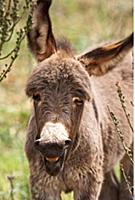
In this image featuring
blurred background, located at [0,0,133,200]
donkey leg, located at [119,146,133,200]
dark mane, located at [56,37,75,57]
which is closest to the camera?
dark mane, located at [56,37,75,57]

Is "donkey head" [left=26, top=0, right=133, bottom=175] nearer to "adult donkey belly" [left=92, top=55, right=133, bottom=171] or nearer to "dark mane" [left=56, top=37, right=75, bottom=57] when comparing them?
"dark mane" [left=56, top=37, right=75, bottom=57]

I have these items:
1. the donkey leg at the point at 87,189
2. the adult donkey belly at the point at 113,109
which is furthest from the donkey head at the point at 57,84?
the adult donkey belly at the point at 113,109

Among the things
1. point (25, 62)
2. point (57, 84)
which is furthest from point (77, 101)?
point (25, 62)

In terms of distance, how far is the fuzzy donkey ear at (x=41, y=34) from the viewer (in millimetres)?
7262

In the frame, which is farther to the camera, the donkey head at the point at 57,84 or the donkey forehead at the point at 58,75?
the donkey forehead at the point at 58,75

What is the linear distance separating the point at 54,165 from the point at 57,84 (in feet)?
1.87

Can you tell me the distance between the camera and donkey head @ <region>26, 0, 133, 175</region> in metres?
6.45

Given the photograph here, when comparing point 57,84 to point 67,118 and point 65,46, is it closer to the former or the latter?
point 67,118

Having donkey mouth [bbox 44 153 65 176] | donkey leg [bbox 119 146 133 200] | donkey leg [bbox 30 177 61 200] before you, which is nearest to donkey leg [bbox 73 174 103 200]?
donkey leg [bbox 30 177 61 200]

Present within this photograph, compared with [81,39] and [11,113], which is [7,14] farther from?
[81,39]

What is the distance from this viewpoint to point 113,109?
823 centimetres

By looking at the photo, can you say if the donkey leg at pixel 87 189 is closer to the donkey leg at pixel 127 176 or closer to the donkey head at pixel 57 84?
the donkey head at pixel 57 84

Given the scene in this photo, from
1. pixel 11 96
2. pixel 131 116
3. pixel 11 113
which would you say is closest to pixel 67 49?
pixel 131 116

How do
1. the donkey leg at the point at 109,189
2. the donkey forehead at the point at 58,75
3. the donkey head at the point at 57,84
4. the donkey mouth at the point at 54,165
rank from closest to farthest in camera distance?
the donkey head at the point at 57,84 < the donkey mouth at the point at 54,165 < the donkey forehead at the point at 58,75 < the donkey leg at the point at 109,189
